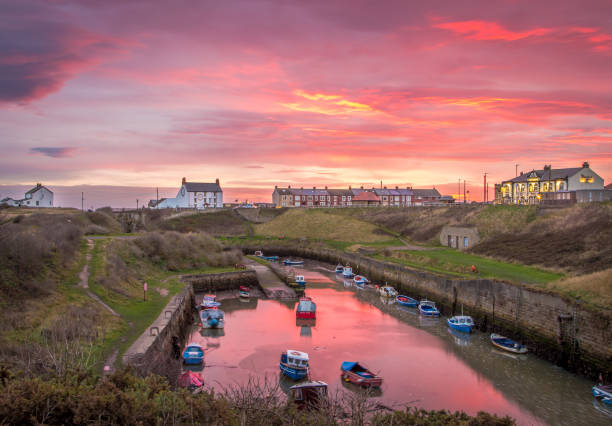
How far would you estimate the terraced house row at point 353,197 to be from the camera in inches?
6255

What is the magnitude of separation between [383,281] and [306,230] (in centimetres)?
4794

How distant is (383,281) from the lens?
5519 cm

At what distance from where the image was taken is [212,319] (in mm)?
35469

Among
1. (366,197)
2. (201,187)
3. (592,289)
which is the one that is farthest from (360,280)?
(366,197)

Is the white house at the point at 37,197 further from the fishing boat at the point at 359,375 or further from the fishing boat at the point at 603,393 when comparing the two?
the fishing boat at the point at 603,393

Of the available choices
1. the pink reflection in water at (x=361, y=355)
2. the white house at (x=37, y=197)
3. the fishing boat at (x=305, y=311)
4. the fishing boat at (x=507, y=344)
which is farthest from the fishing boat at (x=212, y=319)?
the white house at (x=37, y=197)

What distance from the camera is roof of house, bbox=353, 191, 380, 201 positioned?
158875 millimetres

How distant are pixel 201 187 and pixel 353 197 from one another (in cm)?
6249

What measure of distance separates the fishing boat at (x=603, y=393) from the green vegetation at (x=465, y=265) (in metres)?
13.7

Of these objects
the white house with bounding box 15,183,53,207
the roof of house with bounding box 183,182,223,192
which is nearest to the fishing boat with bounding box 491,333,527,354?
the white house with bounding box 15,183,53,207

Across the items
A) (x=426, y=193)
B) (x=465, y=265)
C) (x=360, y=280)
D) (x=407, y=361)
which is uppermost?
(x=426, y=193)

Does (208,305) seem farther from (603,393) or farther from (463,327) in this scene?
(603,393)

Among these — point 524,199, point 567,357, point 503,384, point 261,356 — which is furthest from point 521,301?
point 524,199

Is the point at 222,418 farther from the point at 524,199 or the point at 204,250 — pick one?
the point at 524,199
